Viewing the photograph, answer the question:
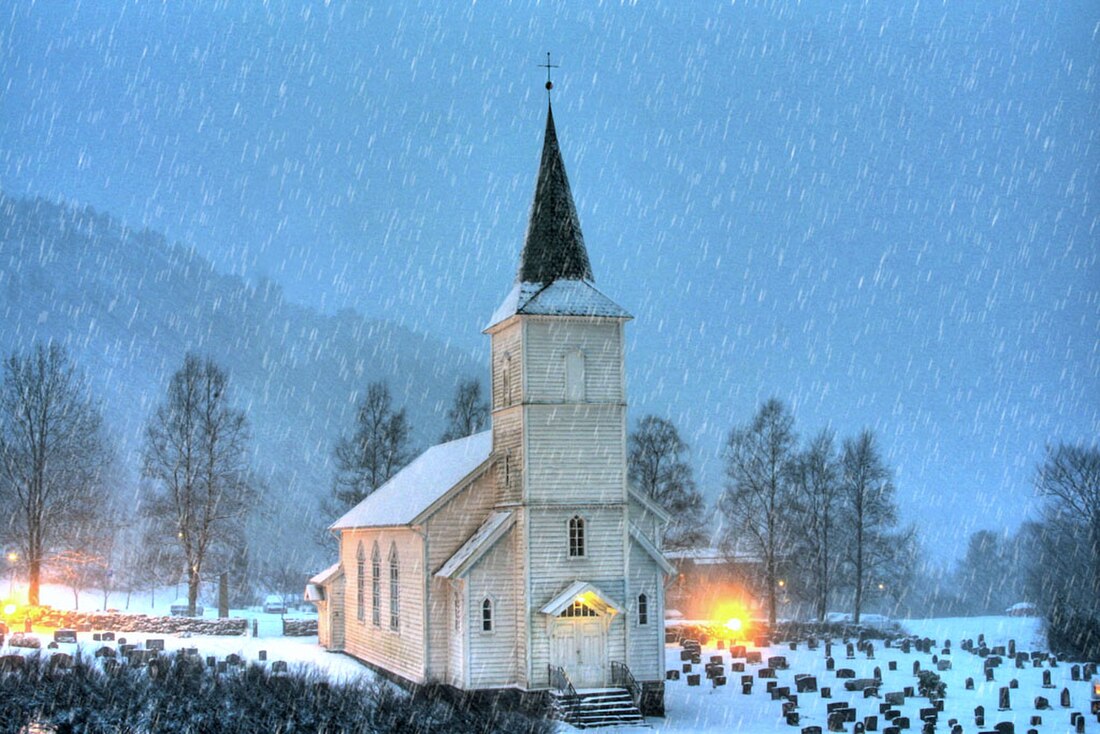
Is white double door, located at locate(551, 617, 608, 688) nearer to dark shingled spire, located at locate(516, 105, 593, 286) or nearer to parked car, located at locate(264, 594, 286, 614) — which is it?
dark shingled spire, located at locate(516, 105, 593, 286)

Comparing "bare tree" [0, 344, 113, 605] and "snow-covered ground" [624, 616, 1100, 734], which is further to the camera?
"bare tree" [0, 344, 113, 605]

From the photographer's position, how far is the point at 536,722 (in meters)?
22.7

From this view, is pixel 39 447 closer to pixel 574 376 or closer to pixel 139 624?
pixel 139 624

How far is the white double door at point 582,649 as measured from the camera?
93.1ft

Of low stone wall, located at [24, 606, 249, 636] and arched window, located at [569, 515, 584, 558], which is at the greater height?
arched window, located at [569, 515, 584, 558]

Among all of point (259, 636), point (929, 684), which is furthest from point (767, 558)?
point (259, 636)

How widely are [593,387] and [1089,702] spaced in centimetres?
1663

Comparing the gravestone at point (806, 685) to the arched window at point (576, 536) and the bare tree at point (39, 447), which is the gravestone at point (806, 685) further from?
the bare tree at point (39, 447)

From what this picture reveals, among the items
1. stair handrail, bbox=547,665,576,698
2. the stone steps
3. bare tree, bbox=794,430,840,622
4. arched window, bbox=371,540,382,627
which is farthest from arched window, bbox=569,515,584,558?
bare tree, bbox=794,430,840,622

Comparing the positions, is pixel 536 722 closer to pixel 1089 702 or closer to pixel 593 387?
pixel 593 387

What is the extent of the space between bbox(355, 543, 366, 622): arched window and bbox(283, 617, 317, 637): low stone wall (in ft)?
29.9

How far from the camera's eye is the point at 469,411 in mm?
53094

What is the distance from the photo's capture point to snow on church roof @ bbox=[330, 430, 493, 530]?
31.3 metres

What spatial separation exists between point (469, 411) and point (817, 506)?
17.0 metres
